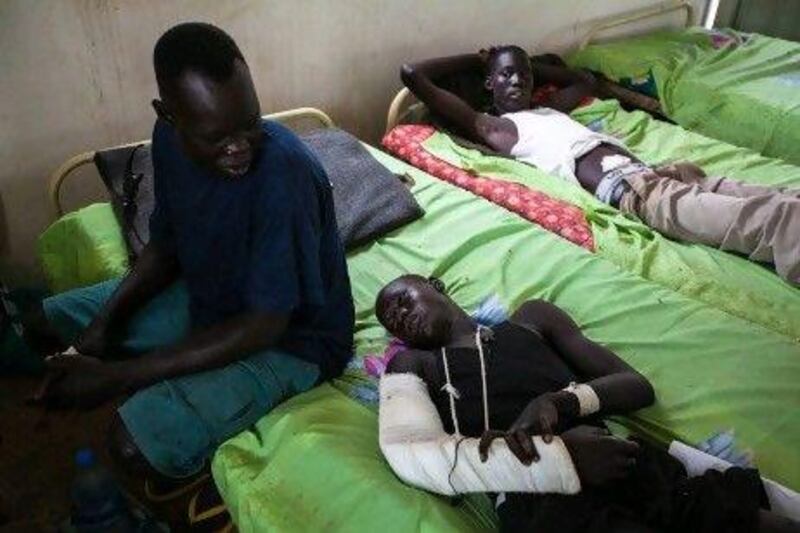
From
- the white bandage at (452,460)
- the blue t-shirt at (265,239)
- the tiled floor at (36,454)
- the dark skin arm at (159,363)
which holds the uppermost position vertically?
the blue t-shirt at (265,239)

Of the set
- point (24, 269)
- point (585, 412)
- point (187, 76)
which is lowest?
point (24, 269)

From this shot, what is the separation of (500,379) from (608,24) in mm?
3146

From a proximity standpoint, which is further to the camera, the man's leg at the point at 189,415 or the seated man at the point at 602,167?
the seated man at the point at 602,167

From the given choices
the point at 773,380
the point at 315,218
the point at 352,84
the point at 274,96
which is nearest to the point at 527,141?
the point at 352,84

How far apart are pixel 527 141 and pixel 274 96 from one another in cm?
113

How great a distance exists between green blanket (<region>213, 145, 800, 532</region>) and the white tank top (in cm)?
56

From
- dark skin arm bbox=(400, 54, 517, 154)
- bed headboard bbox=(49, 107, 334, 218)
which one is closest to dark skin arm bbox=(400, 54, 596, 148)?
dark skin arm bbox=(400, 54, 517, 154)

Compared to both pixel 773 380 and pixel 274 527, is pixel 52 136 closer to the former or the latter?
pixel 274 527

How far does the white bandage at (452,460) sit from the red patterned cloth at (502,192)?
3.93ft

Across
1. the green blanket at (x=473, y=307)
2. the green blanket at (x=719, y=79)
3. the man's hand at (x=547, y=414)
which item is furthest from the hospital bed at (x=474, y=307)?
the green blanket at (x=719, y=79)

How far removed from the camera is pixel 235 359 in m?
1.43

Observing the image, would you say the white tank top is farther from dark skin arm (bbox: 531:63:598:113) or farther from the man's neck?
the man's neck

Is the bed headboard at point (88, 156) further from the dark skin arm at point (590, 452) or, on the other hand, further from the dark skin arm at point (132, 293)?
the dark skin arm at point (590, 452)

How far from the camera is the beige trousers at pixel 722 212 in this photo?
217 cm
